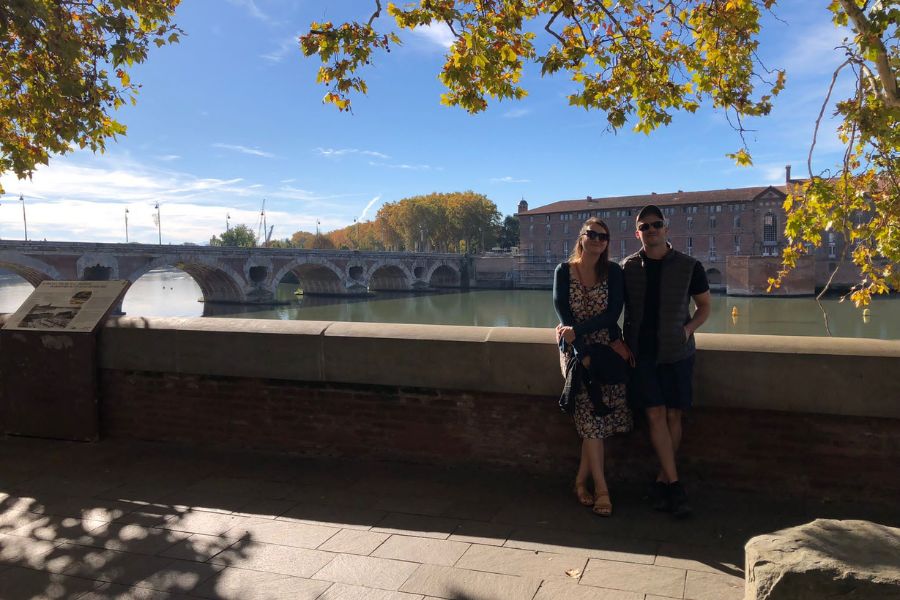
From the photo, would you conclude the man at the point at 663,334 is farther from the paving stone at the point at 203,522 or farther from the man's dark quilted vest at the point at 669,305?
the paving stone at the point at 203,522

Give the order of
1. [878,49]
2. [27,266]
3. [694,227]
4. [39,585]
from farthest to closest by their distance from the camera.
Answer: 1. [694,227]
2. [27,266]
3. [878,49]
4. [39,585]

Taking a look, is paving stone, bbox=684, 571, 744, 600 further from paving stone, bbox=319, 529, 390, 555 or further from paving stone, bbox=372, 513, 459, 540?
paving stone, bbox=319, 529, 390, 555

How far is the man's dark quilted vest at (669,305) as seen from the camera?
3049mm

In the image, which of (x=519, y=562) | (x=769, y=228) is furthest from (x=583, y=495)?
(x=769, y=228)

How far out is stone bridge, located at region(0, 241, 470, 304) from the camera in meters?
37.5

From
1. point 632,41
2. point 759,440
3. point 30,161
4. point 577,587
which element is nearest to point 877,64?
point 632,41

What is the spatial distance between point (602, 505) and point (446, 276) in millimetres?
76021

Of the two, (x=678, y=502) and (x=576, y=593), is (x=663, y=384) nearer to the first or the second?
(x=678, y=502)

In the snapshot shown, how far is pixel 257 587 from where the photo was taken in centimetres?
239

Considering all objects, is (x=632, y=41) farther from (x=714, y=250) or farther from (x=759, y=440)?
(x=714, y=250)

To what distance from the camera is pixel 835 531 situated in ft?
6.73

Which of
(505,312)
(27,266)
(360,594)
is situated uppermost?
(27,266)

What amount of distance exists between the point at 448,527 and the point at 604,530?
0.70m

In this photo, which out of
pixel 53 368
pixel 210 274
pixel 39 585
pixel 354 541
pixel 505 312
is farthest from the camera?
pixel 210 274
